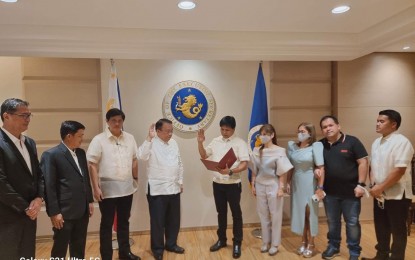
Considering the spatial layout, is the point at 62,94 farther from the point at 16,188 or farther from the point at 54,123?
the point at 16,188

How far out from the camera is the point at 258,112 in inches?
141

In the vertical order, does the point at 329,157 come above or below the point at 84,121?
below

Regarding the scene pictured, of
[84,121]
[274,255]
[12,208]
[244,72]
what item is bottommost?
[274,255]

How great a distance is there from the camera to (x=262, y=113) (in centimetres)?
359

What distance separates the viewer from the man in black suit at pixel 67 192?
6.83 ft

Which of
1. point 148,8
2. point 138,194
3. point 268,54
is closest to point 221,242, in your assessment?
point 138,194

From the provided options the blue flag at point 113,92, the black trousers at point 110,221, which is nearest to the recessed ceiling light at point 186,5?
the blue flag at point 113,92

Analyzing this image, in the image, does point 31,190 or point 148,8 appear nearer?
point 31,190

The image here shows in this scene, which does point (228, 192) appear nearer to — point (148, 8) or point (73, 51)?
point (148, 8)

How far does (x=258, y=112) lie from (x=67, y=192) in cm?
242

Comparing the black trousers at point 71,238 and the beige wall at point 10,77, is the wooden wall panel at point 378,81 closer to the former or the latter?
the black trousers at point 71,238

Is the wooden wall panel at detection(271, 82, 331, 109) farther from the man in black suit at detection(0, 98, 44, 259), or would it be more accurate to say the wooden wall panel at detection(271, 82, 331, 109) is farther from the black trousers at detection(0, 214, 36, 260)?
the black trousers at detection(0, 214, 36, 260)

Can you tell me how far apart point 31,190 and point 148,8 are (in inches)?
70.6

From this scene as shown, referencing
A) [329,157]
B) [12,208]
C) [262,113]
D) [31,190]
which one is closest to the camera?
[12,208]
